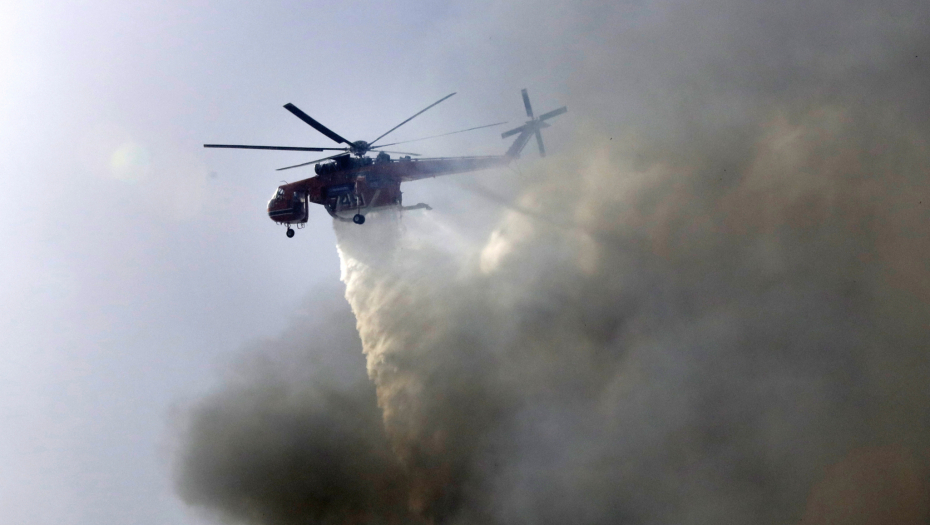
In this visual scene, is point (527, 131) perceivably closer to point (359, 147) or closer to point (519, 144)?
point (519, 144)

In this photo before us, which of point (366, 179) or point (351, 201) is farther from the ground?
point (366, 179)

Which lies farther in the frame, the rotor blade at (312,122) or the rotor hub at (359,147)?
the rotor hub at (359,147)

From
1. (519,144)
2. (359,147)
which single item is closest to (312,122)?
(359,147)

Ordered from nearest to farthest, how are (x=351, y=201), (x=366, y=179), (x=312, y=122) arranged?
(x=312, y=122) < (x=366, y=179) < (x=351, y=201)

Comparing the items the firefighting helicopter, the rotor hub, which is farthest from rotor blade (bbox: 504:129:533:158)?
the rotor hub

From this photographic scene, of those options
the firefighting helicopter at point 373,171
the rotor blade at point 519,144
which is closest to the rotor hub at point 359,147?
the firefighting helicopter at point 373,171

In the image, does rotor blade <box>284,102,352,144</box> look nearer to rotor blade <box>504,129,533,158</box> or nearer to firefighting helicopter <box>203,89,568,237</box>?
firefighting helicopter <box>203,89,568,237</box>

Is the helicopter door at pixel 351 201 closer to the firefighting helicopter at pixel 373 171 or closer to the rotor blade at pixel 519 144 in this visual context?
the firefighting helicopter at pixel 373 171

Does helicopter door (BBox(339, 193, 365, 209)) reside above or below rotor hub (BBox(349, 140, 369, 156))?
below

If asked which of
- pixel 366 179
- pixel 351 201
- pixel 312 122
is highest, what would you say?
pixel 312 122
